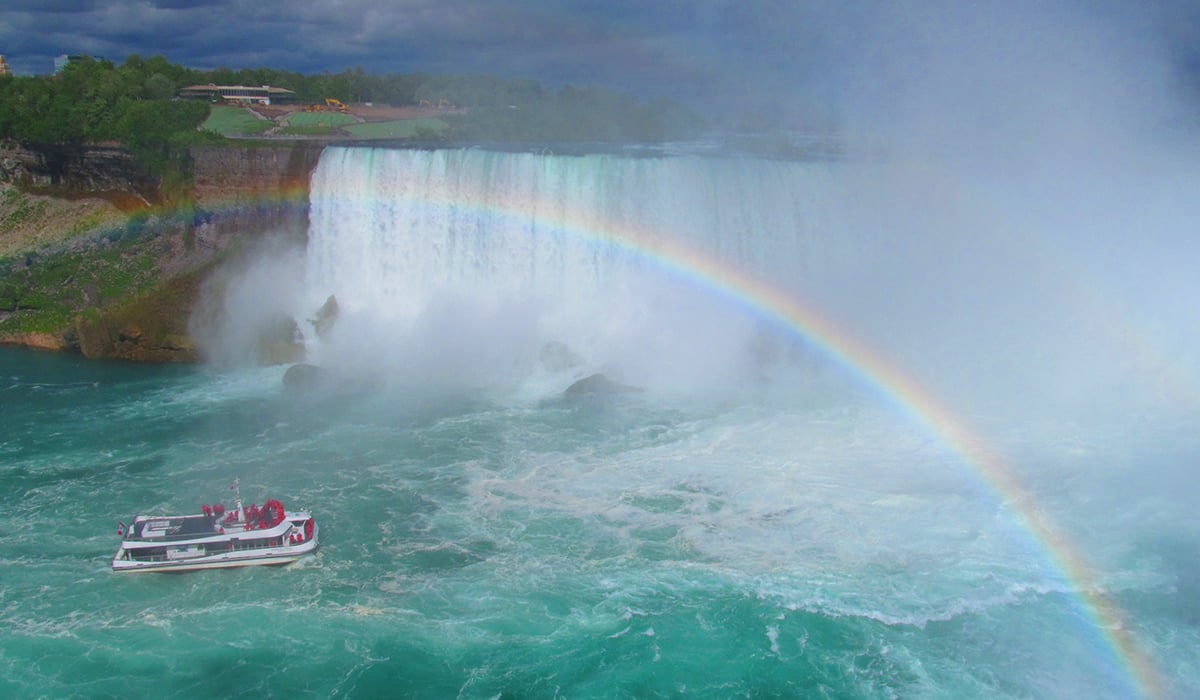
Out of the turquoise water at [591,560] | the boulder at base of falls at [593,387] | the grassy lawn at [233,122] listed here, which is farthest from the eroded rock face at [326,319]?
the grassy lawn at [233,122]

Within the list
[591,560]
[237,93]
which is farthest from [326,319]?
[237,93]

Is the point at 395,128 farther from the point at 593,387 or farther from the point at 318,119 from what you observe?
the point at 593,387

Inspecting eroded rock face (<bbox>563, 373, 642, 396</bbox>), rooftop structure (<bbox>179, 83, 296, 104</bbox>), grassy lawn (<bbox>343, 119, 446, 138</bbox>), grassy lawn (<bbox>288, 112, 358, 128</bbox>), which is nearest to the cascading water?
eroded rock face (<bbox>563, 373, 642, 396</bbox>)

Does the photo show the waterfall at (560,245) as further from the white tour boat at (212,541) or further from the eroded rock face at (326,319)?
the white tour boat at (212,541)

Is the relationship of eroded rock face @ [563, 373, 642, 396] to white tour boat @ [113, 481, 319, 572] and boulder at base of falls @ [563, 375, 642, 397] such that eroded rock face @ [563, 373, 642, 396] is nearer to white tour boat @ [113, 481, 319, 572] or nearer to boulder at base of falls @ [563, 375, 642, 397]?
boulder at base of falls @ [563, 375, 642, 397]

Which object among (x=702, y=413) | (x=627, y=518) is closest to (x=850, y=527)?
(x=627, y=518)

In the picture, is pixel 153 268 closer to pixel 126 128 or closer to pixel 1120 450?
pixel 126 128
